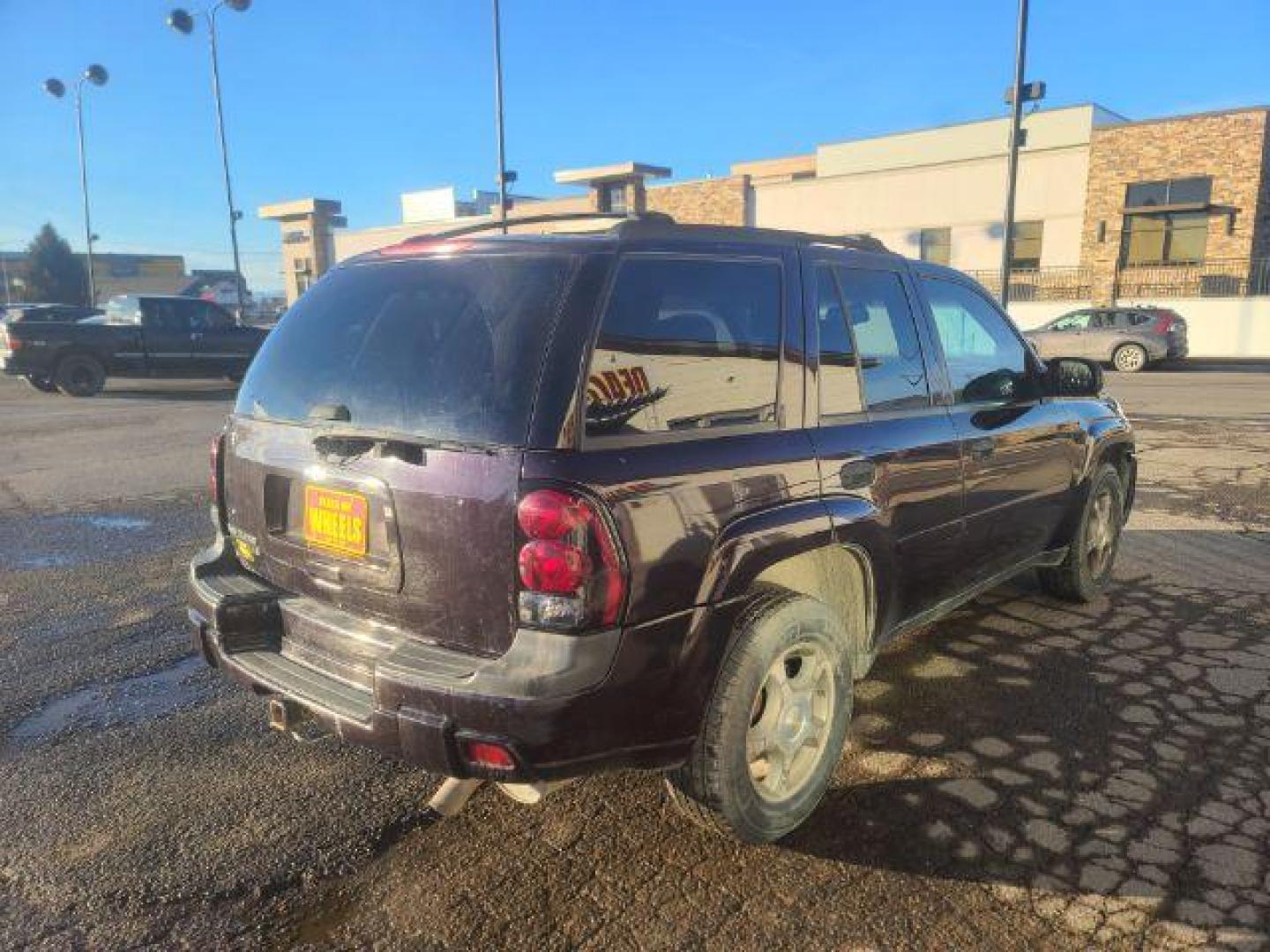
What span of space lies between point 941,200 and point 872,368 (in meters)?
31.6

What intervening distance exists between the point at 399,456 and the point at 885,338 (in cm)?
184

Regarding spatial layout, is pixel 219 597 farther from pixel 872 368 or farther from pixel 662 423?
pixel 872 368

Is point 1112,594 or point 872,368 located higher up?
point 872,368

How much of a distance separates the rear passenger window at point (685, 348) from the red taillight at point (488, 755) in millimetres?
813

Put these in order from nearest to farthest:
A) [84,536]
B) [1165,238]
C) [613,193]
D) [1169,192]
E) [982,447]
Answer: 1. [982,447]
2. [84,536]
3. [1169,192]
4. [1165,238]
5. [613,193]

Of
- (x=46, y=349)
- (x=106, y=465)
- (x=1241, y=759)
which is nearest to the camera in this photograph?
(x=1241, y=759)

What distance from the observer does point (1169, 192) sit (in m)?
27.6

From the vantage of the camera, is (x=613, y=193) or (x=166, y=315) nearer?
(x=166, y=315)

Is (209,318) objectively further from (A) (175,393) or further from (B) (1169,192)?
(B) (1169,192)

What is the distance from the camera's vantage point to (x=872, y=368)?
3.19 meters

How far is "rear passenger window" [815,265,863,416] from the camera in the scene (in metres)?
2.94

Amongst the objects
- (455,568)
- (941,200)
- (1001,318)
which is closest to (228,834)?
(455,568)

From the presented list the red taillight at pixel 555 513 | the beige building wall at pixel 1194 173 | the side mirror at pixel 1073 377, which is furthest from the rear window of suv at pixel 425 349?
the beige building wall at pixel 1194 173

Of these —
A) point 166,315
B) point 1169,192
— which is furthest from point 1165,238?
point 166,315
